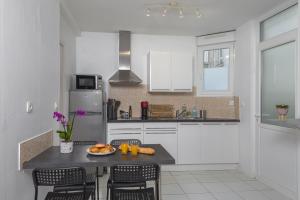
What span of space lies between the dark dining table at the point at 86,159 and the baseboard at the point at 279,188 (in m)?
2.11

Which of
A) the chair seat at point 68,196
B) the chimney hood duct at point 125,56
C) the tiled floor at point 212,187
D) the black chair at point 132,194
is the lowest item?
the tiled floor at point 212,187

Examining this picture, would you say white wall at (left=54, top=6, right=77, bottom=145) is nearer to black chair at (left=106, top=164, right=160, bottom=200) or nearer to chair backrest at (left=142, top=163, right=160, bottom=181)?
black chair at (left=106, top=164, right=160, bottom=200)

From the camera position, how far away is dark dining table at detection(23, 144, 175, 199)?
1.81 m

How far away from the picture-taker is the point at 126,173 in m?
1.92

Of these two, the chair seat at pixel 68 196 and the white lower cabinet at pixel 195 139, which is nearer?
the chair seat at pixel 68 196

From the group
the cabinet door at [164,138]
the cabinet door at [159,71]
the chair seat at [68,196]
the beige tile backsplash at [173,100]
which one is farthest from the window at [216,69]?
the chair seat at [68,196]

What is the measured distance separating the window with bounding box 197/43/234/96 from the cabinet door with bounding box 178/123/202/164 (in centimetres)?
98

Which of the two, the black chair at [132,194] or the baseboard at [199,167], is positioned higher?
the black chair at [132,194]

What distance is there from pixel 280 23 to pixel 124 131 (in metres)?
3.01

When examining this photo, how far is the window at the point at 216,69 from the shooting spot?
489cm

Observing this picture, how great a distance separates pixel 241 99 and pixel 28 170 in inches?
147

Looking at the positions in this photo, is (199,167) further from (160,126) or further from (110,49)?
(110,49)

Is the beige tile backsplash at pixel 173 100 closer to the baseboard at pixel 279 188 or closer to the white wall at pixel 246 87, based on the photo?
the white wall at pixel 246 87

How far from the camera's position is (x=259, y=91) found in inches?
156
